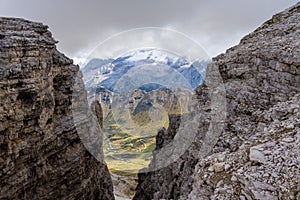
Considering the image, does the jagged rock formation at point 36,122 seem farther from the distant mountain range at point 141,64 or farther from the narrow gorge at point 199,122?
the distant mountain range at point 141,64

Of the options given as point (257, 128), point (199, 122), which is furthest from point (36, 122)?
point (257, 128)

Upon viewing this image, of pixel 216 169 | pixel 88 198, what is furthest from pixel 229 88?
pixel 88 198

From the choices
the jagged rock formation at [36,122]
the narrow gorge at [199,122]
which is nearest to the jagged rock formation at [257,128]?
the narrow gorge at [199,122]

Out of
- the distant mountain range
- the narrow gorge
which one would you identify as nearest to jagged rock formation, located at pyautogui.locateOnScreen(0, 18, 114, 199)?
the narrow gorge

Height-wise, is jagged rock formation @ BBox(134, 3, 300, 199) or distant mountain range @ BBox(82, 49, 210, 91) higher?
distant mountain range @ BBox(82, 49, 210, 91)

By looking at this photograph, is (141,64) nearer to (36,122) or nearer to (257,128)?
(36,122)

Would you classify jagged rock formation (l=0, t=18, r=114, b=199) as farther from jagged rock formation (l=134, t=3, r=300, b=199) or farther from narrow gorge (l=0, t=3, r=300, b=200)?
jagged rock formation (l=134, t=3, r=300, b=199)

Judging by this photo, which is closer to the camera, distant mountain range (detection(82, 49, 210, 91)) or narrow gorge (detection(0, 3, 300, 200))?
narrow gorge (detection(0, 3, 300, 200))
